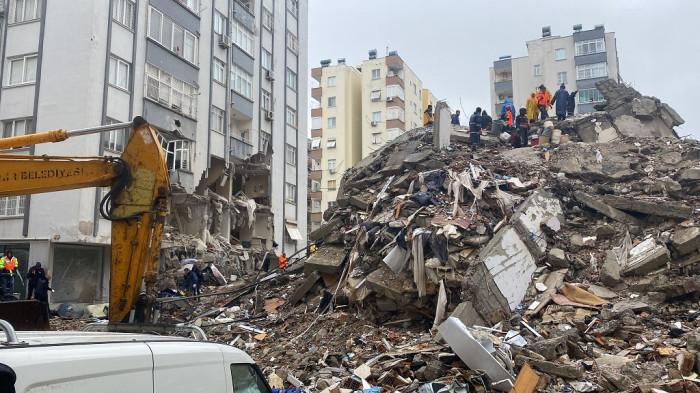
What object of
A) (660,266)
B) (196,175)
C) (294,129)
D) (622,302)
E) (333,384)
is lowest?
(333,384)

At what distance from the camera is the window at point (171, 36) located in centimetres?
2122

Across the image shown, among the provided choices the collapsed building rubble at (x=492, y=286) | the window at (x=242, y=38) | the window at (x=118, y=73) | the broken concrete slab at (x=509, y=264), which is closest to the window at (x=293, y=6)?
the window at (x=242, y=38)

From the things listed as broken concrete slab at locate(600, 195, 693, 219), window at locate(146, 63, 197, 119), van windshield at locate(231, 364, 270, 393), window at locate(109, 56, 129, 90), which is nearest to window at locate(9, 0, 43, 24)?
window at locate(109, 56, 129, 90)

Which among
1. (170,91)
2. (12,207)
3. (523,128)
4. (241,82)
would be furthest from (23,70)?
(523,128)

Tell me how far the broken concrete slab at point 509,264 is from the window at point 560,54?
1754 inches

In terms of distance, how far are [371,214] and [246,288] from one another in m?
3.92

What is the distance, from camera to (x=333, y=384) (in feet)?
22.7

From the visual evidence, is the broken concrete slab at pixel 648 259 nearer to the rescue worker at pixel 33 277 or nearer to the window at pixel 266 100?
the rescue worker at pixel 33 277

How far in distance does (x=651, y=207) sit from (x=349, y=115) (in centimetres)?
4243

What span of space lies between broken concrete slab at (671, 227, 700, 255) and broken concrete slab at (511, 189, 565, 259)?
2228 mm

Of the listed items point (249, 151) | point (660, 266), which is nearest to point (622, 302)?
point (660, 266)

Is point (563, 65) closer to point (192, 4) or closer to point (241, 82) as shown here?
point (241, 82)

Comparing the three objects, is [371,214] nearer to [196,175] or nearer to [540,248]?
[540,248]

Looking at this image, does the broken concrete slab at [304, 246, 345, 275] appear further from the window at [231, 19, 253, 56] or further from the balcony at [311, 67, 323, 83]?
the balcony at [311, 67, 323, 83]
